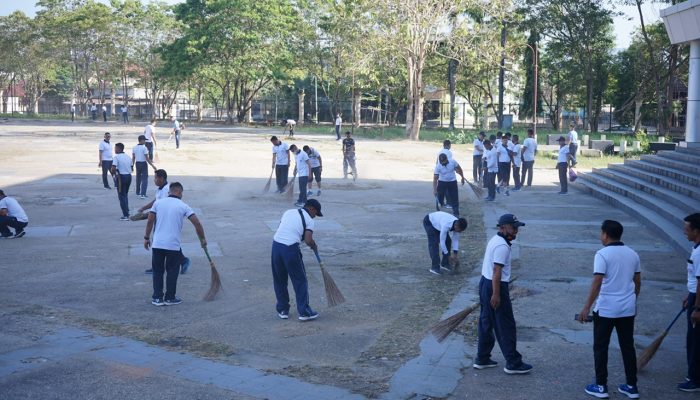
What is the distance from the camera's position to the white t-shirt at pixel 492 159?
762 inches

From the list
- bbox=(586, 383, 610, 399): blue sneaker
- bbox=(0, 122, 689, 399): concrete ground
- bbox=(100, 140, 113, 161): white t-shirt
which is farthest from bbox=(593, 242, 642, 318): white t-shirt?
bbox=(100, 140, 113, 161): white t-shirt

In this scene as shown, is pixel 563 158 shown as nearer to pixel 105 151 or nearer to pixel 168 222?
pixel 105 151

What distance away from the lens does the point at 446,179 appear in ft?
53.7

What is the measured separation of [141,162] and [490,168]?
918 centimetres

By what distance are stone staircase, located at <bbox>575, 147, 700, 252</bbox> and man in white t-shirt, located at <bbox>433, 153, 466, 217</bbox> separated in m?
4.19

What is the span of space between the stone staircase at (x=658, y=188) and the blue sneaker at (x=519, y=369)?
6.60 metres

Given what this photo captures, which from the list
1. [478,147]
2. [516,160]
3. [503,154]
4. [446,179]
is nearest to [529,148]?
[516,160]

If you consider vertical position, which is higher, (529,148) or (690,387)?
(529,148)

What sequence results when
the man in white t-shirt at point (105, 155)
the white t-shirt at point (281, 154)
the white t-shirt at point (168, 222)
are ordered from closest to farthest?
the white t-shirt at point (168, 222)
the white t-shirt at point (281, 154)
the man in white t-shirt at point (105, 155)

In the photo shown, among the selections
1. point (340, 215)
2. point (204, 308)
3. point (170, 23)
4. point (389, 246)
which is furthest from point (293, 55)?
point (204, 308)

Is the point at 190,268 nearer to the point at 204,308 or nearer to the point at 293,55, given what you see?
the point at 204,308

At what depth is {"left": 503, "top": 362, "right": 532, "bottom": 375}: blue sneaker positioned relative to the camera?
23.7ft

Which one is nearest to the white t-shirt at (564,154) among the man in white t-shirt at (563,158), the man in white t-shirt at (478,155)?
the man in white t-shirt at (563,158)

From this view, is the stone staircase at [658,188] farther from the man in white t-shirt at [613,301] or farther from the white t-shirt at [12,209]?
the white t-shirt at [12,209]
